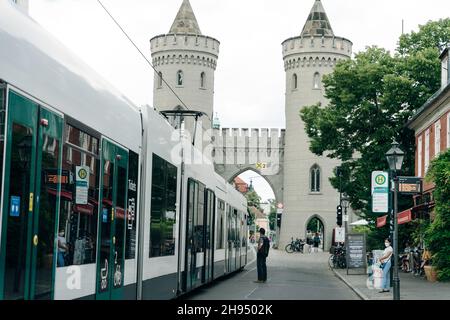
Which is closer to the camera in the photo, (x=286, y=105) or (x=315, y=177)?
(x=315, y=177)

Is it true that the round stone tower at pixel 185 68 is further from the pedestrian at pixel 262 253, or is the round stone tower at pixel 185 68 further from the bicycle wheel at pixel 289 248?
the pedestrian at pixel 262 253

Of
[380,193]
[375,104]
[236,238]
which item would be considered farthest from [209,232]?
[375,104]

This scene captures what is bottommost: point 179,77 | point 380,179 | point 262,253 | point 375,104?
point 262,253

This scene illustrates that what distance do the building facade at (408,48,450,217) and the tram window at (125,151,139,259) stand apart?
19.0 metres

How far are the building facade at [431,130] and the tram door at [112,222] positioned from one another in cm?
1971

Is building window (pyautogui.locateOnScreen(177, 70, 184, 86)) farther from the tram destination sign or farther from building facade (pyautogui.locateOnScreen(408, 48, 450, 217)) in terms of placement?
the tram destination sign

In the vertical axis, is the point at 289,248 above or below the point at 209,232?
below

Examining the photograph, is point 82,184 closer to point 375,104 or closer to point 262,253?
point 262,253

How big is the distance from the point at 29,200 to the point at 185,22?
265 feet

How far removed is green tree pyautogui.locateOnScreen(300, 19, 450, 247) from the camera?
35.9 meters

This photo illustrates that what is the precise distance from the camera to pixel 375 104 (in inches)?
1464

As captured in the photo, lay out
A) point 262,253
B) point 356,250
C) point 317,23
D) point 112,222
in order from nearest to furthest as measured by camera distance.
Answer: point 112,222 < point 262,253 < point 356,250 < point 317,23

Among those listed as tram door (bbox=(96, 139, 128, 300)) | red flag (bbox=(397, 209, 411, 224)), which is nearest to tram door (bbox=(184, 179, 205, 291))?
tram door (bbox=(96, 139, 128, 300))
